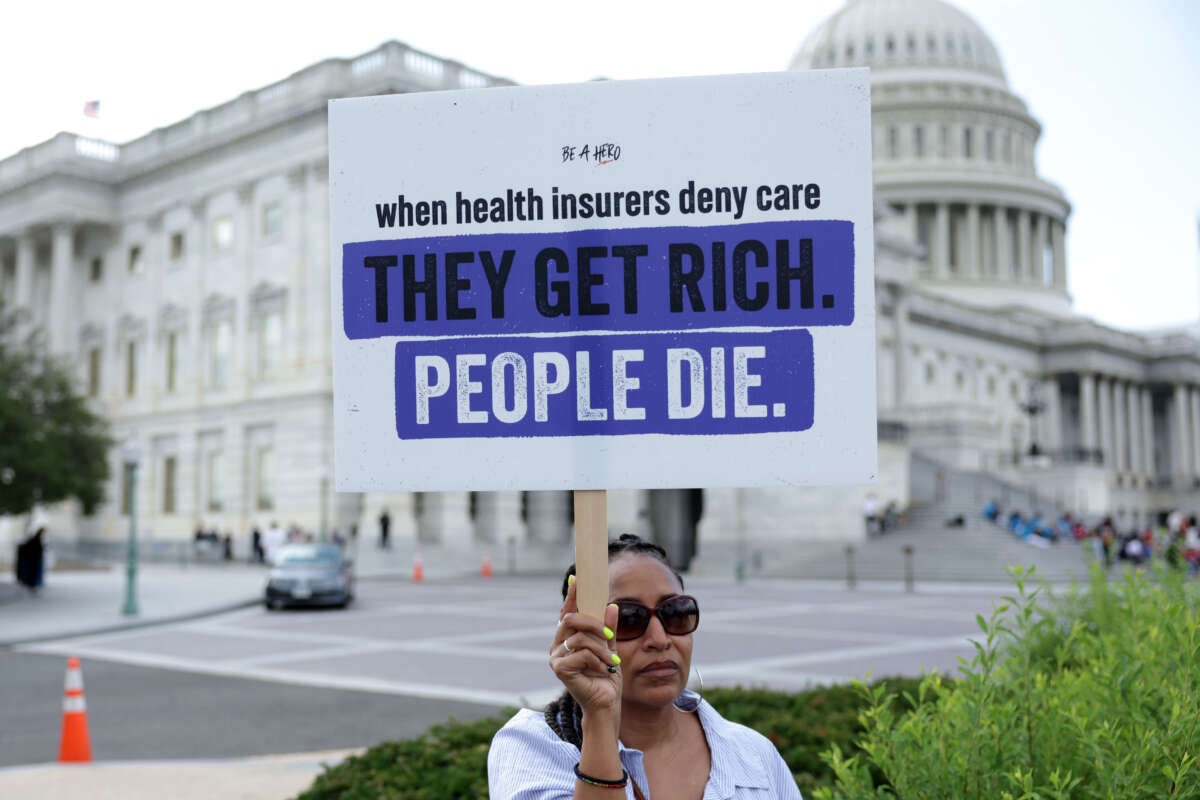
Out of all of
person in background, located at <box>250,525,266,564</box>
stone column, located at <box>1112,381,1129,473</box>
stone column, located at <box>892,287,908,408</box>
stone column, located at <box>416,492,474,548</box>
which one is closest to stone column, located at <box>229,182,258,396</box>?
person in background, located at <box>250,525,266,564</box>

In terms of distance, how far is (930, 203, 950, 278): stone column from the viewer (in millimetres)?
97750

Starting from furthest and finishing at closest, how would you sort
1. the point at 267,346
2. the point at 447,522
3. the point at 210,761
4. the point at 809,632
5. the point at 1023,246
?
the point at 1023,246 → the point at 267,346 → the point at 447,522 → the point at 809,632 → the point at 210,761

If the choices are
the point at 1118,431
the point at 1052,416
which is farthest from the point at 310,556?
the point at 1118,431

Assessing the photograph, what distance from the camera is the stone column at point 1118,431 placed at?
9519 cm

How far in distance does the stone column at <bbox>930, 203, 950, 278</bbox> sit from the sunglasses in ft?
322

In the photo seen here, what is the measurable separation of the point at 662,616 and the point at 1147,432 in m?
109

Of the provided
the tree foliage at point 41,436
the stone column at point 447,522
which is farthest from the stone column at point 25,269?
the tree foliage at point 41,436

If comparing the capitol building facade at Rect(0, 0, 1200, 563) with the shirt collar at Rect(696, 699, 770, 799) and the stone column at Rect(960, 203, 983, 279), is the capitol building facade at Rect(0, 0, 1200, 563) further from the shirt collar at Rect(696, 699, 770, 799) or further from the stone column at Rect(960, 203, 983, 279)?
the shirt collar at Rect(696, 699, 770, 799)

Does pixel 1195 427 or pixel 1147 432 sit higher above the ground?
pixel 1195 427

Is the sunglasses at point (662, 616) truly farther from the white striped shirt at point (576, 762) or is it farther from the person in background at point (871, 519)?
the person in background at point (871, 519)

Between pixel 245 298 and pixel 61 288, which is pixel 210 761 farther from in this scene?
pixel 61 288

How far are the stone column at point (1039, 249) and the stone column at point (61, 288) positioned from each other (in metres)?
75.7

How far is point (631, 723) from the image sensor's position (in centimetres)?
320

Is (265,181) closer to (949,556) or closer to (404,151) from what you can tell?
(949,556)
